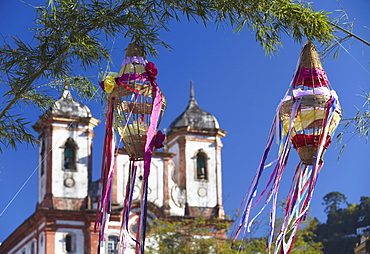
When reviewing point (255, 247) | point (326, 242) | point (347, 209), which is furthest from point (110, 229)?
point (347, 209)

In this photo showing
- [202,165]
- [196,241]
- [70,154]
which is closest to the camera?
[196,241]

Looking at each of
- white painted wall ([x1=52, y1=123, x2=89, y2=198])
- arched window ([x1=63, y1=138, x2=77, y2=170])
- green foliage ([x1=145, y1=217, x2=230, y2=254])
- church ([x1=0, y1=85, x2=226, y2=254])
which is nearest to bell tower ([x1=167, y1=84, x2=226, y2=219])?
church ([x1=0, y1=85, x2=226, y2=254])

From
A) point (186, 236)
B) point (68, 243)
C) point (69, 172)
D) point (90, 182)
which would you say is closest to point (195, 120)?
point (90, 182)

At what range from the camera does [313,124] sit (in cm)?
719

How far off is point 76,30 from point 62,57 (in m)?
0.40

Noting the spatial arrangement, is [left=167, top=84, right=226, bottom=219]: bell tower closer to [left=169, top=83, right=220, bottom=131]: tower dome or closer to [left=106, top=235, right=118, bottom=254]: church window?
[left=169, top=83, right=220, bottom=131]: tower dome

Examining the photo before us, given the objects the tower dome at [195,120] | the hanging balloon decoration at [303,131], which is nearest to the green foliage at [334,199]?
the tower dome at [195,120]

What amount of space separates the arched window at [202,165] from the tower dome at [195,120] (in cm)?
93

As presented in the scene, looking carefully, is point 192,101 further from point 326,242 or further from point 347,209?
point 347,209

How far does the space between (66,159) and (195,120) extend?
4.73m

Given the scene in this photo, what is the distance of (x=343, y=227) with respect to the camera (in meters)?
45.3

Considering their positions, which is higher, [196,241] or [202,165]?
[202,165]

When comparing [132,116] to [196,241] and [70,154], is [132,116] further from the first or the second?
[70,154]

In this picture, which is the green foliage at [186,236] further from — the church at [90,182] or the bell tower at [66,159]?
the bell tower at [66,159]
